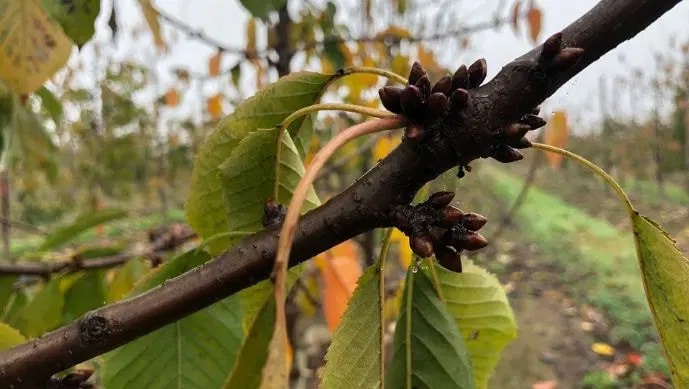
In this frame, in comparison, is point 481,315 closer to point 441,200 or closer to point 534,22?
point 441,200

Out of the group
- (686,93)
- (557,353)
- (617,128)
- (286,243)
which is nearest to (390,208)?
(286,243)

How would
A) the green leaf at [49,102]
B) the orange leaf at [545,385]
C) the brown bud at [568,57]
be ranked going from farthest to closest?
the orange leaf at [545,385] → the green leaf at [49,102] → the brown bud at [568,57]

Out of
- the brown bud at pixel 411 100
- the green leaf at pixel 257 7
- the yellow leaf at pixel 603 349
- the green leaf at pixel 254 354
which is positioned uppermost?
the yellow leaf at pixel 603 349

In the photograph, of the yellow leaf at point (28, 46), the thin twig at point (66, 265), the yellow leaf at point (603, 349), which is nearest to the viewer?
the yellow leaf at point (28, 46)

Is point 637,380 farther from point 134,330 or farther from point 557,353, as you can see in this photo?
point 134,330

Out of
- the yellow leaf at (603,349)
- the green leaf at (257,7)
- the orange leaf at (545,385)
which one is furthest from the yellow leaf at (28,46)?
the yellow leaf at (603,349)

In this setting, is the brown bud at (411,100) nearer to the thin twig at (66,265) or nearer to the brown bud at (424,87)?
the brown bud at (424,87)
